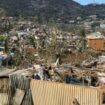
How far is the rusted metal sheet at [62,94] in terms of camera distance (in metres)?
8.77

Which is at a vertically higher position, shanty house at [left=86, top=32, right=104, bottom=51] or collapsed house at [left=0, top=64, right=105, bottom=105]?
collapsed house at [left=0, top=64, right=105, bottom=105]

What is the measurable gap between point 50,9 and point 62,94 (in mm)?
91383

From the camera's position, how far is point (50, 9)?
99.8 metres

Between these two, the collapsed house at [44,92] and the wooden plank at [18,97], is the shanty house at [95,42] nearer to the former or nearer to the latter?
the collapsed house at [44,92]

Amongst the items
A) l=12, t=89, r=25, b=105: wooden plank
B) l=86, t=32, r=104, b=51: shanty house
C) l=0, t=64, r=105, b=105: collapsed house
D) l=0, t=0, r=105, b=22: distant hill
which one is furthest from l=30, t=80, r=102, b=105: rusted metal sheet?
l=0, t=0, r=105, b=22: distant hill

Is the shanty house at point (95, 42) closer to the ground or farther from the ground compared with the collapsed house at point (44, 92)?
closer to the ground

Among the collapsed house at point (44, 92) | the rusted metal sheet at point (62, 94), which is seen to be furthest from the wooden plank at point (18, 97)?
the rusted metal sheet at point (62, 94)

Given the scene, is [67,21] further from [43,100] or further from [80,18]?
[43,100]

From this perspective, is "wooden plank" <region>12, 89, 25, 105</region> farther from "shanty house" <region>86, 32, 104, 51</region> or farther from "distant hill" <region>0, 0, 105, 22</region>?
"distant hill" <region>0, 0, 105, 22</region>

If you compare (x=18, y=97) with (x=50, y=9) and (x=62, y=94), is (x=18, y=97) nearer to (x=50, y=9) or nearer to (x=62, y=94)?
(x=62, y=94)

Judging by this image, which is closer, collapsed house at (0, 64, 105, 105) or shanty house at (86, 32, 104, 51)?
collapsed house at (0, 64, 105, 105)

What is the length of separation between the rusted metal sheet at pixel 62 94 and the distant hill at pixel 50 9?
67964mm

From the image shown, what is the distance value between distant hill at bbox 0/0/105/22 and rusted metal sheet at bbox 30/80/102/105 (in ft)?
223

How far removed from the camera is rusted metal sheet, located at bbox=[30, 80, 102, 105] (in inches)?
345
